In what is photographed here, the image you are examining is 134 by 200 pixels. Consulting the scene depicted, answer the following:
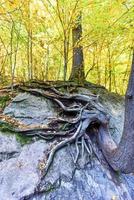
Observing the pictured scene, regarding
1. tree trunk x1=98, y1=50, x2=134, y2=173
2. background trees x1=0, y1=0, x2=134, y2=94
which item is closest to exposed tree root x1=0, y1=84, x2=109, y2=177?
tree trunk x1=98, y1=50, x2=134, y2=173

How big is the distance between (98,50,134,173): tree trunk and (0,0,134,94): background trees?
2015mm

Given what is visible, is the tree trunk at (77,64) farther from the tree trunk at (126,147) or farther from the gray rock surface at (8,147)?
the gray rock surface at (8,147)

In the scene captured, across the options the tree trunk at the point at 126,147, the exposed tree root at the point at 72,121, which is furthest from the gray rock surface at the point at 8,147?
the tree trunk at the point at 126,147

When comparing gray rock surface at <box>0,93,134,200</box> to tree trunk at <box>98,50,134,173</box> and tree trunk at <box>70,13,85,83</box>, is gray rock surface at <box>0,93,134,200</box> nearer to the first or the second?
tree trunk at <box>98,50,134,173</box>

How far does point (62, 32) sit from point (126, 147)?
4678mm

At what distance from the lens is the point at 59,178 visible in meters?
4.88

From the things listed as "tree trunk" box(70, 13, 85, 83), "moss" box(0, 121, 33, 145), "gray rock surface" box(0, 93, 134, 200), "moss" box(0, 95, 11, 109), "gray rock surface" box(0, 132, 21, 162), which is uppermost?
"tree trunk" box(70, 13, 85, 83)

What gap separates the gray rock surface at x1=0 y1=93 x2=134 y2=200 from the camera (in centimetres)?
458

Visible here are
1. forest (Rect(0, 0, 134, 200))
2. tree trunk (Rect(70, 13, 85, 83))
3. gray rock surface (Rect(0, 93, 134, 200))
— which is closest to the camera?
gray rock surface (Rect(0, 93, 134, 200))

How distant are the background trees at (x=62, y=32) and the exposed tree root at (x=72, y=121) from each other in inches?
52.1

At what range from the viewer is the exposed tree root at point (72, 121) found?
556 centimetres

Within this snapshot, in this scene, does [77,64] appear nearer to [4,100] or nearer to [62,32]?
[62,32]

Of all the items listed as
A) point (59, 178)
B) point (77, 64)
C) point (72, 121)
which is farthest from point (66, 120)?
point (77, 64)

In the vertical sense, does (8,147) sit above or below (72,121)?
below
